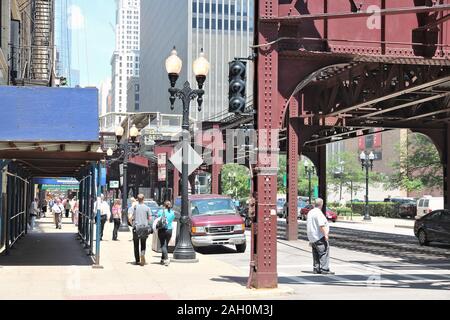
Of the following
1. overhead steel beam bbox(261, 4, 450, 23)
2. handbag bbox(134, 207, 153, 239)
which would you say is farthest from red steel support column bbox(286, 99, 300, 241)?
overhead steel beam bbox(261, 4, 450, 23)

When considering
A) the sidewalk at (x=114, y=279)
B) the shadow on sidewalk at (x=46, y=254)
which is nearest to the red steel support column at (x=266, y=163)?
the sidewalk at (x=114, y=279)

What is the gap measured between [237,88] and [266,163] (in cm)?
171

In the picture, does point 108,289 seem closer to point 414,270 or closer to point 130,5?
point 414,270

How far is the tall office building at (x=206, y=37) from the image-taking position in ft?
393

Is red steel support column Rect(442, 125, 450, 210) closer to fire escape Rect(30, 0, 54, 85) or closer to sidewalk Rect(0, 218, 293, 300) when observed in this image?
sidewalk Rect(0, 218, 293, 300)

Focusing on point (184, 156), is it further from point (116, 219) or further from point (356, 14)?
A: point (116, 219)

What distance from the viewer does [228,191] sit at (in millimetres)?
88062

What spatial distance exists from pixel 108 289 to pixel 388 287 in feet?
19.0

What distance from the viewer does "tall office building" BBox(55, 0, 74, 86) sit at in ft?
261

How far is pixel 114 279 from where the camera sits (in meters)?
13.7

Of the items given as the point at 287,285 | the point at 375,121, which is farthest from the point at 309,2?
the point at 375,121

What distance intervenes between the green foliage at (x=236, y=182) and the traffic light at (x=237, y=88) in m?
72.3

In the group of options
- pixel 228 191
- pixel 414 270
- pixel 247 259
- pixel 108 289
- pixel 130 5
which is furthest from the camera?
pixel 130 5

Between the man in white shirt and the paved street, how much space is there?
0.38 m
